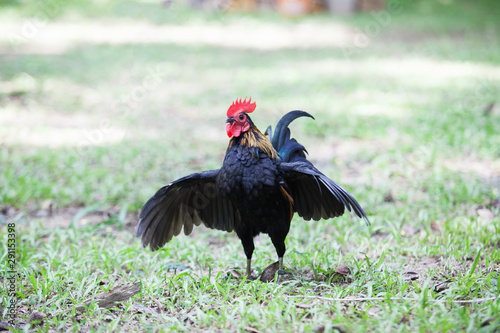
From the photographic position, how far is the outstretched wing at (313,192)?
2.88 m

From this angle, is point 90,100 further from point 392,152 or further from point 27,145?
point 392,152

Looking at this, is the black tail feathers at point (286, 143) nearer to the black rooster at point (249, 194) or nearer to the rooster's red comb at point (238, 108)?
the black rooster at point (249, 194)

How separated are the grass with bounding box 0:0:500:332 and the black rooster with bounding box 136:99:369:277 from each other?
1.12 ft

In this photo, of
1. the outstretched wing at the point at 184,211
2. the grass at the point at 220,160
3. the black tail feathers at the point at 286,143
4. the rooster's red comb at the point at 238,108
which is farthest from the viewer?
the black tail feathers at the point at 286,143

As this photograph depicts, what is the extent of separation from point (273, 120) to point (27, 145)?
327 cm

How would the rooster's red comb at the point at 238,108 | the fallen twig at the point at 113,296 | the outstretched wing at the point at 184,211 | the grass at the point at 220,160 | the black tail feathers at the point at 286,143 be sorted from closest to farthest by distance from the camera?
→ the grass at the point at 220,160, the fallen twig at the point at 113,296, the rooster's red comb at the point at 238,108, the outstretched wing at the point at 184,211, the black tail feathers at the point at 286,143

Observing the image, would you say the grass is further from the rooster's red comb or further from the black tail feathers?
the rooster's red comb

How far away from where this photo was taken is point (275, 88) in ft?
28.6

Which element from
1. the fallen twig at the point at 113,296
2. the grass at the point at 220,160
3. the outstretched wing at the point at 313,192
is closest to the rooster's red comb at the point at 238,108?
the outstretched wing at the point at 313,192

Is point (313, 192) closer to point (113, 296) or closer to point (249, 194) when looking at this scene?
point (249, 194)

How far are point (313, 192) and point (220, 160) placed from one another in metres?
2.76

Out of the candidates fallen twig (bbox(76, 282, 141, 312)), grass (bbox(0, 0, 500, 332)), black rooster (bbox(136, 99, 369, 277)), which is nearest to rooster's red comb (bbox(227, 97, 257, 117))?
black rooster (bbox(136, 99, 369, 277))

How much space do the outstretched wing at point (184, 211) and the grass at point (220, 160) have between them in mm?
299

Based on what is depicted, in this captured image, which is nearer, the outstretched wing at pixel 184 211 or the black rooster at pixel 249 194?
the black rooster at pixel 249 194
